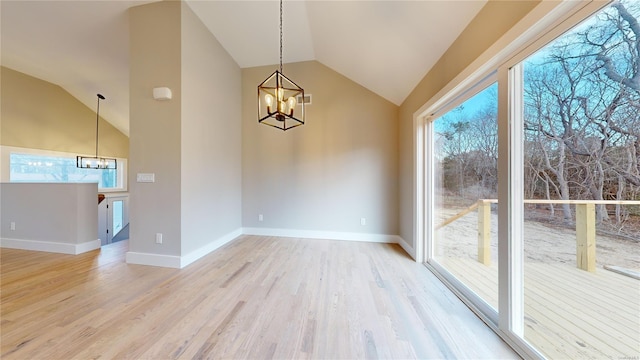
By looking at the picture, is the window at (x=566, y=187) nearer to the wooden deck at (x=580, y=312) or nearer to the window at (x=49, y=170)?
the wooden deck at (x=580, y=312)

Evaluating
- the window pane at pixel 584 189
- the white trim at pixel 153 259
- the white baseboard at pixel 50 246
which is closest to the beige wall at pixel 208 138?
the white trim at pixel 153 259

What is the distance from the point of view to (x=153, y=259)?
2.95m

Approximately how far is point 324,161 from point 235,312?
9.63ft

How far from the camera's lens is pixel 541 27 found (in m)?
1.29

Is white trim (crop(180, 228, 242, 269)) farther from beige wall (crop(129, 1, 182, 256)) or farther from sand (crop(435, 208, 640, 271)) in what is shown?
sand (crop(435, 208, 640, 271))

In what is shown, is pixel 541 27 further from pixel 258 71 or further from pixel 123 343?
pixel 258 71

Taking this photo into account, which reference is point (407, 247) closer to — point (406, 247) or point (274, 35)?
point (406, 247)

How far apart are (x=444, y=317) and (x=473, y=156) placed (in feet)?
5.02

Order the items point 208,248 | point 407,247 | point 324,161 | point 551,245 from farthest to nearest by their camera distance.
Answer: point 324,161 → point 407,247 → point 208,248 → point 551,245

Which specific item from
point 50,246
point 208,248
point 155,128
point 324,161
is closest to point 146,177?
point 155,128

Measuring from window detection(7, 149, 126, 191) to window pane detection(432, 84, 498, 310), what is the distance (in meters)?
7.03

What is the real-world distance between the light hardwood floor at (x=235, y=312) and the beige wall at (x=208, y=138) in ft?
2.50

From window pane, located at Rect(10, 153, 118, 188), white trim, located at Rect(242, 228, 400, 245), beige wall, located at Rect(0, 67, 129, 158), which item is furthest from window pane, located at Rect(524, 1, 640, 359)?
beige wall, located at Rect(0, 67, 129, 158)

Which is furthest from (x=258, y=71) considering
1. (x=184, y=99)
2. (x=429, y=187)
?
(x=429, y=187)
